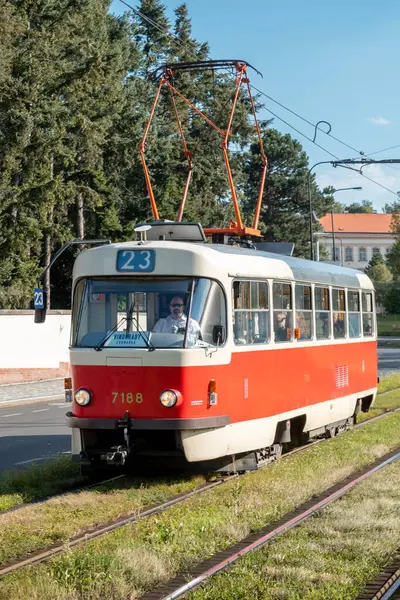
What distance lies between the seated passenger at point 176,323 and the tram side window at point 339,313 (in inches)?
222

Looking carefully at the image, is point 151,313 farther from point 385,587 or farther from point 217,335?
point 385,587

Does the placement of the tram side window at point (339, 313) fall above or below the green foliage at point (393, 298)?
below

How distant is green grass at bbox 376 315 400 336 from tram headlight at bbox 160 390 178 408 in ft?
255

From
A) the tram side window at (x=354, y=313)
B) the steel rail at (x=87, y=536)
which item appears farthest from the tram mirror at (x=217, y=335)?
the tram side window at (x=354, y=313)

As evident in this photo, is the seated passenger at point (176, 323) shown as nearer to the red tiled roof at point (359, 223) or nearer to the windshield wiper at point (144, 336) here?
the windshield wiper at point (144, 336)

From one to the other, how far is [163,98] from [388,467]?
49.7 metres

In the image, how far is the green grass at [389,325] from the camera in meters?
88.9

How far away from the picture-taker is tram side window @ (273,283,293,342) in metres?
14.2

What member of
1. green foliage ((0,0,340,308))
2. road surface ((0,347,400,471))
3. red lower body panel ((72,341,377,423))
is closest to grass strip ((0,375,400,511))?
red lower body panel ((72,341,377,423))

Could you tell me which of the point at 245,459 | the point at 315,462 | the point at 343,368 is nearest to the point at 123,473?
the point at 245,459

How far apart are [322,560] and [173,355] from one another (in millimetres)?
4245

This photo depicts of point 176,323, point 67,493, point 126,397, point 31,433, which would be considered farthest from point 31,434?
point 176,323

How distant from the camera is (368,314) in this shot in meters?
20.2

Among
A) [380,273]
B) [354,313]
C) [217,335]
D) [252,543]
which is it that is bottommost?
[252,543]
